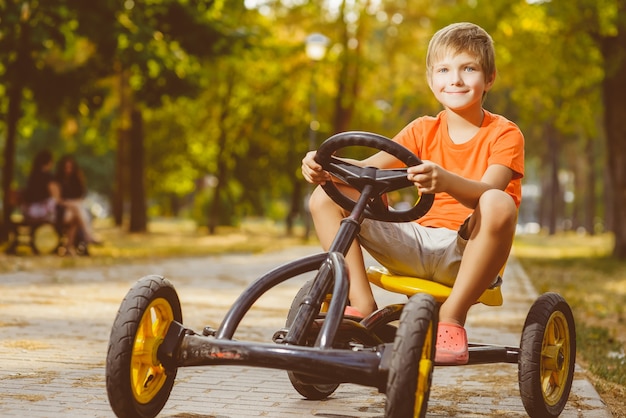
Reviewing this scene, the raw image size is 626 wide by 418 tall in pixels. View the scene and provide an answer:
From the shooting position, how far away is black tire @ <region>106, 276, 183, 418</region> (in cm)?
370

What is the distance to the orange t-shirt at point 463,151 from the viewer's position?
179 inches

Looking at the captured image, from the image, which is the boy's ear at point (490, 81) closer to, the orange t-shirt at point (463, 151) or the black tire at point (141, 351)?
the orange t-shirt at point (463, 151)

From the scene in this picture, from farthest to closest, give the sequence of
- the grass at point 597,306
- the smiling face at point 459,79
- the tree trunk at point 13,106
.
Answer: the tree trunk at point 13,106 → the grass at point 597,306 → the smiling face at point 459,79

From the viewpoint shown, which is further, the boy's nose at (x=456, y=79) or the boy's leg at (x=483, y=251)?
the boy's nose at (x=456, y=79)

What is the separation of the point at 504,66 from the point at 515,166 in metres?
21.2

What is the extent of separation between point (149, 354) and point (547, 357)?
1835mm

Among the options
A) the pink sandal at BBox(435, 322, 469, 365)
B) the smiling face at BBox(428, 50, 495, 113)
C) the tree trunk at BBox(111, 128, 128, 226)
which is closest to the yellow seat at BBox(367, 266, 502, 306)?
the pink sandal at BBox(435, 322, 469, 365)

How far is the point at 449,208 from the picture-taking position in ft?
15.5

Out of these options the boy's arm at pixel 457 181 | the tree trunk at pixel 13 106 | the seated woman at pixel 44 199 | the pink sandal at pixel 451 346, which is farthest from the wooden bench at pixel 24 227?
the pink sandal at pixel 451 346

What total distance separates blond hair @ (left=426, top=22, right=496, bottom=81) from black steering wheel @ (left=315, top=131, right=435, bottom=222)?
2.45ft

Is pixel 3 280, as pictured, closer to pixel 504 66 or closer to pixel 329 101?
pixel 504 66

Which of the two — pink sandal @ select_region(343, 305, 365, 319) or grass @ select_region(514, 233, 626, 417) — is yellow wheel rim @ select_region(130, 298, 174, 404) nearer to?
pink sandal @ select_region(343, 305, 365, 319)

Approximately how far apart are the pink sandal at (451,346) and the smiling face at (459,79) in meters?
1.07

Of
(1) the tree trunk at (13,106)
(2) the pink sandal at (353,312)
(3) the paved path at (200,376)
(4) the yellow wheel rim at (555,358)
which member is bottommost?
(3) the paved path at (200,376)
